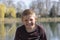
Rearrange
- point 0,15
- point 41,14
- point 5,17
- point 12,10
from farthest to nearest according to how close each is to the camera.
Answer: point 41,14, point 12,10, point 5,17, point 0,15

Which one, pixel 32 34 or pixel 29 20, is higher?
pixel 29 20

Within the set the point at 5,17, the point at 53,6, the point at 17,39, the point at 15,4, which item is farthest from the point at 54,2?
the point at 17,39

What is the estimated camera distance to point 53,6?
1483 inches

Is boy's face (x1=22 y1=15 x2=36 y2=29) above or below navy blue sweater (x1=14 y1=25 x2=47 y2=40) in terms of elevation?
above

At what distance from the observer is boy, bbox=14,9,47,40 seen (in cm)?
158

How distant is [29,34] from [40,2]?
36812 mm

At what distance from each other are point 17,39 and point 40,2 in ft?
121

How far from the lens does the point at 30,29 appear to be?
162 cm

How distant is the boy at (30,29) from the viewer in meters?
1.58

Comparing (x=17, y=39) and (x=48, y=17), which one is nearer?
(x=17, y=39)

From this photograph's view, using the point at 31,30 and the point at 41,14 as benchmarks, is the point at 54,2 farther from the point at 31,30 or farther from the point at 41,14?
the point at 31,30

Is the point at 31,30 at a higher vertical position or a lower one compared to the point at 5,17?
higher

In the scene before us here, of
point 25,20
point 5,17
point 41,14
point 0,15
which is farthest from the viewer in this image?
point 41,14

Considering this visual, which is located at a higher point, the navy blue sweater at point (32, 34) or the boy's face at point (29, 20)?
the boy's face at point (29, 20)
